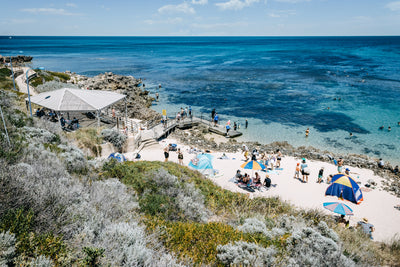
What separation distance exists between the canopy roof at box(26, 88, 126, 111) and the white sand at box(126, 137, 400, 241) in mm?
3866

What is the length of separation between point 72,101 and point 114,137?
11.2ft

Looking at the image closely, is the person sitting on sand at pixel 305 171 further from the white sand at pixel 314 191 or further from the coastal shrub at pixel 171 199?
the coastal shrub at pixel 171 199

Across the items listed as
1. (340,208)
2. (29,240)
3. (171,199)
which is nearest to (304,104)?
(340,208)

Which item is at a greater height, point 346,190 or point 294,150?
point 346,190

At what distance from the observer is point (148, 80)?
50.6 m

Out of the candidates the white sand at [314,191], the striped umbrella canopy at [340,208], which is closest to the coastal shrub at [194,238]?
the white sand at [314,191]

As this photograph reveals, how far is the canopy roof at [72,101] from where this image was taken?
47.0ft

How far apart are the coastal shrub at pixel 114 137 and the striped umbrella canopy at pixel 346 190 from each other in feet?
40.9

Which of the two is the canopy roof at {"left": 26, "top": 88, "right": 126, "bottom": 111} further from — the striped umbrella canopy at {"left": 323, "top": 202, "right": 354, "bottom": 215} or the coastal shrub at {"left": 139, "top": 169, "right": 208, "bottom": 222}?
the striped umbrella canopy at {"left": 323, "top": 202, "right": 354, "bottom": 215}

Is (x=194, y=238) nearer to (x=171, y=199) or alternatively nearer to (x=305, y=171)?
(x=171, y=199)

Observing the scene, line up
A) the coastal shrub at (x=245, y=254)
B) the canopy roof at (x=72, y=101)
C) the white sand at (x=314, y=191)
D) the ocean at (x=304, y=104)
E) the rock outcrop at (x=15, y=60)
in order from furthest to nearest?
1. the rock outcrop at (x=15, y=60)
2. the ocean at (x=304, y=104)
3. the canopy roof at (x=72, y=101)
4. the white sand at (x=314, y=191)
5. the coastal shrub at (x=245, y=254)

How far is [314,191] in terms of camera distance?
43.9 feet

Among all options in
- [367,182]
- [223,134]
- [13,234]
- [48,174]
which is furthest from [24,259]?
[223,134]

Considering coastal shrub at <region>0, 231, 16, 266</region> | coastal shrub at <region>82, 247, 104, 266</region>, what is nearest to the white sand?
coastal shrub at <region>82, 247, 104, 266</region>
